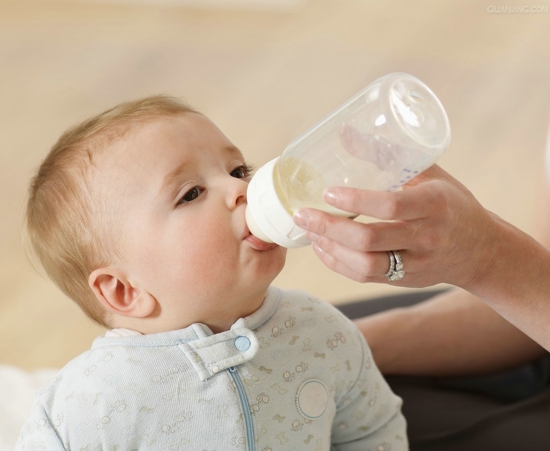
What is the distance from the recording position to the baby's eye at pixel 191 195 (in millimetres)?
1047

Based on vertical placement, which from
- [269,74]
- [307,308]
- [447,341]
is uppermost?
[307,308]

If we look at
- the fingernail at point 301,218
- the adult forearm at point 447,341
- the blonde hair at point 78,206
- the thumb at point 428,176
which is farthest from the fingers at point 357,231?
the adult forearm at point 447,341

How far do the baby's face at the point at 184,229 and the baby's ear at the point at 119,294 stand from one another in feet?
0.05

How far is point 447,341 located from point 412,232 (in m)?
0.71

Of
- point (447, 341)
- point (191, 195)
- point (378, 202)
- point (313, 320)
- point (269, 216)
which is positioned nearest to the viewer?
point (378, 202)

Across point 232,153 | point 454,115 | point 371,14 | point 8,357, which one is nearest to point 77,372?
point 232,153

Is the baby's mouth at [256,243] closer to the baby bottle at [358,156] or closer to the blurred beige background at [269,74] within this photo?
the baby bottle at [358,156]

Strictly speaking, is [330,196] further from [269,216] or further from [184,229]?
[184,229]

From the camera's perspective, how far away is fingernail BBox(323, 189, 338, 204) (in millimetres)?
851

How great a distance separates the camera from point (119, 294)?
1084 mm

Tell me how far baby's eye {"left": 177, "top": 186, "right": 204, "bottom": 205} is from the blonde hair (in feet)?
0.38

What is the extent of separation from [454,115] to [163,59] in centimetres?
149

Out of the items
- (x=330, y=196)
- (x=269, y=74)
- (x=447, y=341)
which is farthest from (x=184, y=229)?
(x=269, y=74)

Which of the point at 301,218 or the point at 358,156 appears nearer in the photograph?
the point at 301,218
